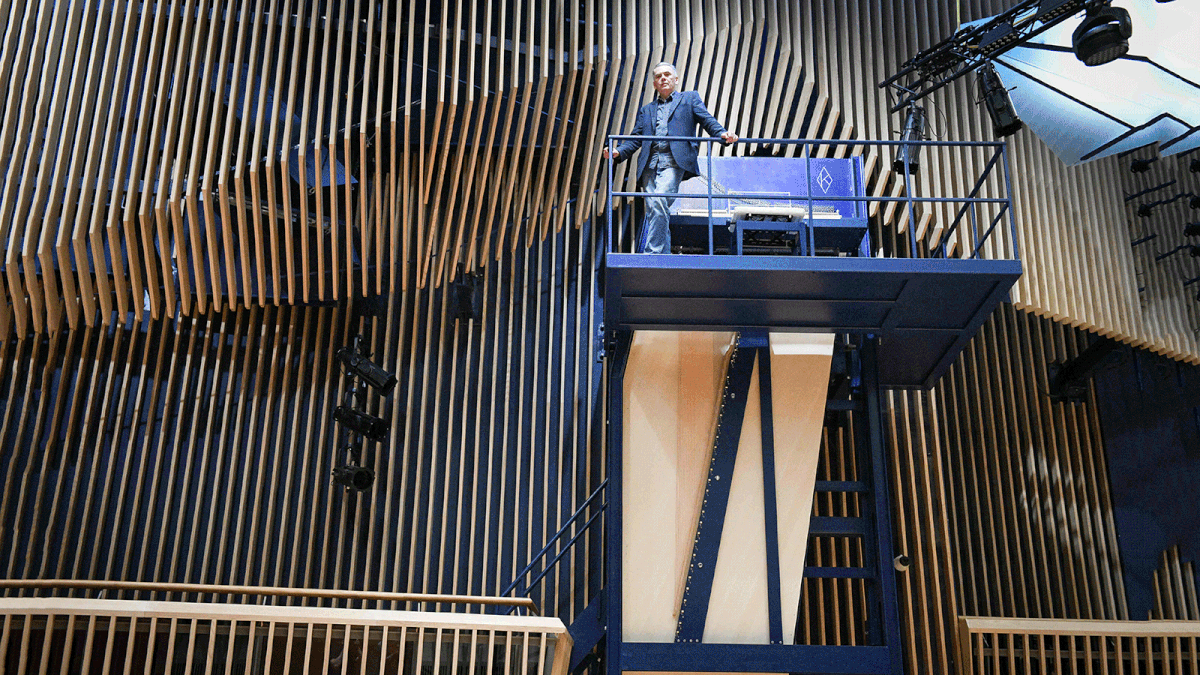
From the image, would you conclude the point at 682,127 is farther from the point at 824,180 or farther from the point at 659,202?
the point at 824,180

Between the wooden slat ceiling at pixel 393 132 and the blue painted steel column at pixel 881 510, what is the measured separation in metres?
1.54

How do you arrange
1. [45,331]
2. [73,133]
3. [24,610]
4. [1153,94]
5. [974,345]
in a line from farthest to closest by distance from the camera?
[974,345]
[45,331]
[1153,94]
[73,133]
[24,610]

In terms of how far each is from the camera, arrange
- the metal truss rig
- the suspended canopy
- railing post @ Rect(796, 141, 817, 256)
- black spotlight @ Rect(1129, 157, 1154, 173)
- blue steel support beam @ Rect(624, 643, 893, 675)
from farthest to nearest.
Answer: black spotlight @ Rect(1129, 157, 1154, 173) → the suspended canopy → the metal truss rig → blue steel support beam @ Rect(624, 643, 893, 675) → railing post @ Rect(796, 141, 817, 256)

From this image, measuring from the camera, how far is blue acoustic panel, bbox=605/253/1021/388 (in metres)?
5.35

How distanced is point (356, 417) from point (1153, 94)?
6.30m

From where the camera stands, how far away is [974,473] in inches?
324

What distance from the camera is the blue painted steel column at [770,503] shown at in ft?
18.8

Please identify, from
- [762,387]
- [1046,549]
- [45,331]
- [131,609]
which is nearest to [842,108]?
[762,387]

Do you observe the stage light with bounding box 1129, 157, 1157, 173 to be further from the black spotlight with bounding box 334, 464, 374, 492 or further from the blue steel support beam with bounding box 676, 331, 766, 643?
the black spotlight with bounding box 334, 464, 374, 492

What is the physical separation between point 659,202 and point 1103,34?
2.95 m

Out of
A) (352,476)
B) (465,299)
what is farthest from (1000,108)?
(352,476)

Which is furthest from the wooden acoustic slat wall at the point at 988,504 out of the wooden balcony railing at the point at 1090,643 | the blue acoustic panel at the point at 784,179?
the blue acoustic panel at the point at 784,179

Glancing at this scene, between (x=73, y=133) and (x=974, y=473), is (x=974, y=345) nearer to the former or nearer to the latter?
(x=974, y=473)

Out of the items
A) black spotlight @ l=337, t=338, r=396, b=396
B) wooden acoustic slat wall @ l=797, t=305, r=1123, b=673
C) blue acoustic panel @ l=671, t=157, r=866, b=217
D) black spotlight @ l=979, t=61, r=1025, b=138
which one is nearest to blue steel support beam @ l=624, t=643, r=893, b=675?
wooden acoustic slat wall @ l=797, t=305, r=1123, b=673
